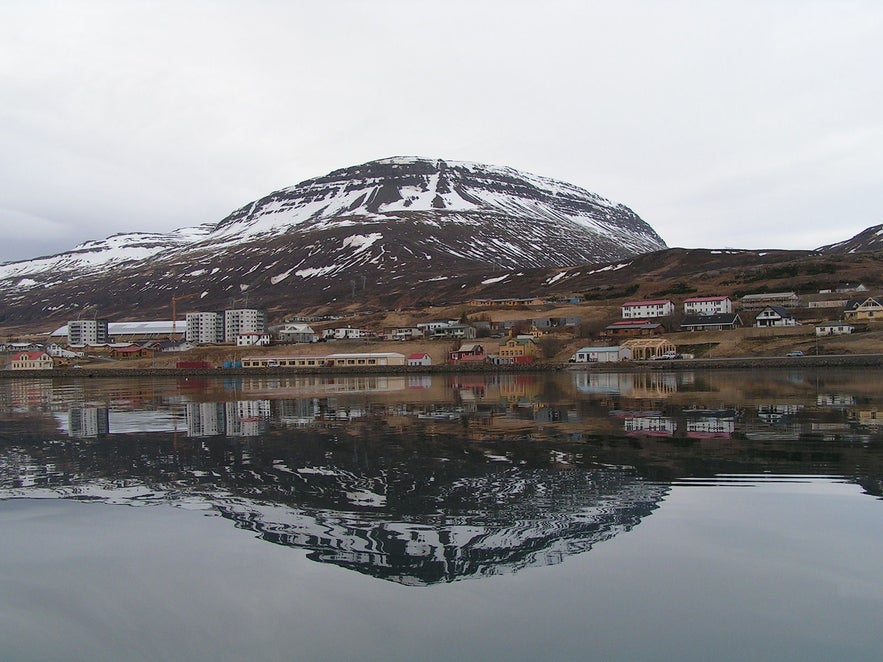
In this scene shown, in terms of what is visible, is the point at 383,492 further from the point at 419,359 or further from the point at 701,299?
the point at 701,299

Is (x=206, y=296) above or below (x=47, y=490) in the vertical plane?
above

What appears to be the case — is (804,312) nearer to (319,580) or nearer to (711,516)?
(711,516)

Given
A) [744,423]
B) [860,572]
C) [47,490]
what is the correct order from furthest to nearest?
1. [744,423]
2. [47,490]
3. [860,572]

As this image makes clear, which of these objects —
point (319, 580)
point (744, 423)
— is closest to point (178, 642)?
point (319, 580)

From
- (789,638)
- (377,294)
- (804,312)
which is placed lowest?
(789,638)

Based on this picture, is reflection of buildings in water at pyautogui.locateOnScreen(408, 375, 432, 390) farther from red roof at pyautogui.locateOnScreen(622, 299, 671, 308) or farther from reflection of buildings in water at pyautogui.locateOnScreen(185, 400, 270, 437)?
red roof at pyautogui.locateOnScreen(622, 299, 671, 308)

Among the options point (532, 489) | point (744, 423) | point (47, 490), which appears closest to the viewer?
point (532, 489)

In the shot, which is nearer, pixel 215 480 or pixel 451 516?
pixel 451 516

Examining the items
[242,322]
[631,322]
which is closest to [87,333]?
[242,322]
